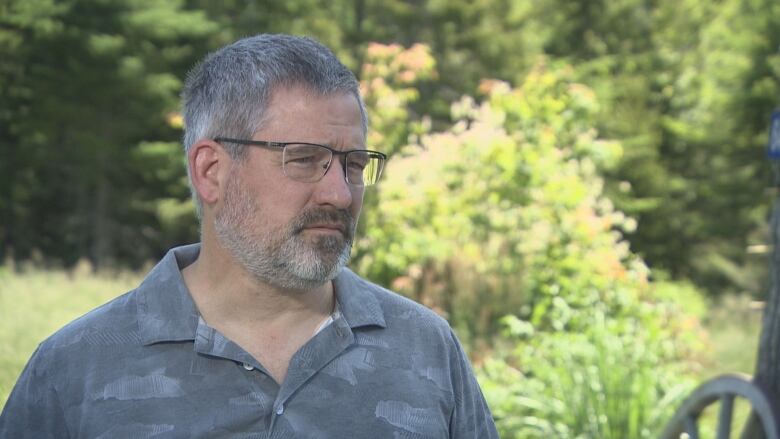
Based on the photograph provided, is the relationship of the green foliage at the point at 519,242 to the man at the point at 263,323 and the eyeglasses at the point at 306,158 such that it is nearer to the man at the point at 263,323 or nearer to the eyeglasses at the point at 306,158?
the man at the point at 263,323

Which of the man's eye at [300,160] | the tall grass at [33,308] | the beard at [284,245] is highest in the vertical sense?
the man's eye at [300,160]

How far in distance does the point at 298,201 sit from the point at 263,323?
23cm

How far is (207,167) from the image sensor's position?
6.93ft

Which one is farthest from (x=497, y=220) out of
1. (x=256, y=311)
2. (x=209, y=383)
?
(x=209, y=383)

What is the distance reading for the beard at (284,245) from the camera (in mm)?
2029

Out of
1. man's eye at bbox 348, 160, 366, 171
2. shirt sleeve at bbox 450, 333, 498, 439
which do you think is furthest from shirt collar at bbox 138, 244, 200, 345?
shirt sleeve at bbox 450, 333, 498, 439

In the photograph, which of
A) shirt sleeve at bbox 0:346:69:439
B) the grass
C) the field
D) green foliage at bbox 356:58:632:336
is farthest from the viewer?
green foliage at bbox 356:58:632:336

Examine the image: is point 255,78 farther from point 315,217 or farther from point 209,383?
point 209,383

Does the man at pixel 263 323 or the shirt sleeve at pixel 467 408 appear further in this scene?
the shirt sleeve at pixel 467 408

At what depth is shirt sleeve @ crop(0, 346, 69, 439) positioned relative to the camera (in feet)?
6.36

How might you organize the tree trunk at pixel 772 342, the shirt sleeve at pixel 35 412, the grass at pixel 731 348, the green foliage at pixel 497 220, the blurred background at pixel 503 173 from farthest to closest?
the green foliage at pixel 497 220 → the blurred background at pixel 503 173 → the grass at pixel 731 348 → the tree trunk at pixel 772 342 → the shirt sleeve at pixel 35 412

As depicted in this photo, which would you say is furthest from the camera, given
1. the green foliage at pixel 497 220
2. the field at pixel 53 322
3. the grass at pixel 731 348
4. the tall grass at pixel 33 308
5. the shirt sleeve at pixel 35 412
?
the green foliage at pixel 497 220

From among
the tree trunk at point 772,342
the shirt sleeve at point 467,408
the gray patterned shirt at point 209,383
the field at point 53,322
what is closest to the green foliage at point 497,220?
the field at point 53,322

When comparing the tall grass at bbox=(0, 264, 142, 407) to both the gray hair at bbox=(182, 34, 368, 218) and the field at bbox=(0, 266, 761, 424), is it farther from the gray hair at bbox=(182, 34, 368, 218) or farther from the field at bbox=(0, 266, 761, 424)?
the gray hair at bbox=(182, 34, 368, 218)
